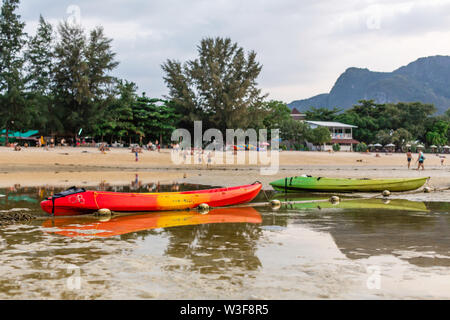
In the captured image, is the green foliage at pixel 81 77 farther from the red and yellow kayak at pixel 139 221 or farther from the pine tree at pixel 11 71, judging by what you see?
the red and yellow kayak at pixel 139 221

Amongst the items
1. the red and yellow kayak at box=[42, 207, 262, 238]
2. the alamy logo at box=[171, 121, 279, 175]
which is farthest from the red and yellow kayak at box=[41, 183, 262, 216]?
the alamy logo at box=[171, 121, 279, 175]

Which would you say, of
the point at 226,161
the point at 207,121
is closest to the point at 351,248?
the point at 226,161

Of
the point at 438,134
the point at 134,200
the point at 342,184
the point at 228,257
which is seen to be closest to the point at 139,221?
the point at 134,200

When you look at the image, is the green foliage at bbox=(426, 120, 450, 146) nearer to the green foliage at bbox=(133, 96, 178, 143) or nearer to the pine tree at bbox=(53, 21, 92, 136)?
the green foliage at bbox=(133, 96, 178, 143)

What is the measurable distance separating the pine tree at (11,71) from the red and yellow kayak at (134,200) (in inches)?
1591

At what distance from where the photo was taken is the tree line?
53656 millimetres

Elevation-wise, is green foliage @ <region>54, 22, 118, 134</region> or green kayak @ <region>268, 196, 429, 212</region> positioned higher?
green foliage @ <region>54, 22, 118, 134</region>

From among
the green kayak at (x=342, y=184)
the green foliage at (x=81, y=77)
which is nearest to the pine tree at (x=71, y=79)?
the green foliage at (x=81, y=77)

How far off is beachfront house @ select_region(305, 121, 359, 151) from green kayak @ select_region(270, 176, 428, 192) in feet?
A: 217

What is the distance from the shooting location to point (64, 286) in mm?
7348

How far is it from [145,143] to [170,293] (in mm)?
64304

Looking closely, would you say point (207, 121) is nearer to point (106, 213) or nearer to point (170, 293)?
point (106, 213)

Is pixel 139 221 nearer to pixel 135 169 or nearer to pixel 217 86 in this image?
pixel 135 169

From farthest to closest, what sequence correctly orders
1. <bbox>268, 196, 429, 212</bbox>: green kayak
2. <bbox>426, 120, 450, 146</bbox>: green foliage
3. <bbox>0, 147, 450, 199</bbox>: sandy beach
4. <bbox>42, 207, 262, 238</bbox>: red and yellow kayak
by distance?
<bbox>426, 120, 450, 146</bbox>: green foliage
<bbox>0, 147, 450, 199</bbox>: sandy beach
<bbox>268, 196, 429, 212</bbox>: green kayak
<bbox>42, 207, 262, 238</bbox>: red and yellow kayak
